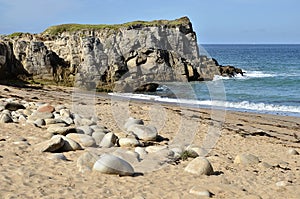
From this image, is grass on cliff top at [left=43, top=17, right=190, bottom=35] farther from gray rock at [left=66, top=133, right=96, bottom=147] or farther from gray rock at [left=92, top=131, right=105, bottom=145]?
gray rock at [left=66, top=133, right=96, bottom=147]

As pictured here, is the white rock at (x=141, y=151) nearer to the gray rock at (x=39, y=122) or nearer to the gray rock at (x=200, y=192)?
the gray rock at (x=200, y=192)

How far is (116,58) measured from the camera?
32031 mm

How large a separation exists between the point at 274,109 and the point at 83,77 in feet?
48.2

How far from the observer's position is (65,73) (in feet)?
100

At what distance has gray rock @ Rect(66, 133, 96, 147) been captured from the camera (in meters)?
9.12

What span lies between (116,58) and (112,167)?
2557 cm

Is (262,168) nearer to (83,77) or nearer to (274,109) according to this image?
(274,109)

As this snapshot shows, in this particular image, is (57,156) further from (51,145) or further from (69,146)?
(69,146)

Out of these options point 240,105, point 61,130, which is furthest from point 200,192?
point 240,105

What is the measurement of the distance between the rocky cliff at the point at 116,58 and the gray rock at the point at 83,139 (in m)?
19.5

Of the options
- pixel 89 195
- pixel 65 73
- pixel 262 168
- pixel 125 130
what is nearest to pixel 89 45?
pixel 65 73

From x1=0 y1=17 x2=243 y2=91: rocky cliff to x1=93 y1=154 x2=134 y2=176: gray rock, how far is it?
22.0m

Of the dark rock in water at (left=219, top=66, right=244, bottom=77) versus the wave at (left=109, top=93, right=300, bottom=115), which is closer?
the wave at (left=109, top=93, right=300, bottom=115)

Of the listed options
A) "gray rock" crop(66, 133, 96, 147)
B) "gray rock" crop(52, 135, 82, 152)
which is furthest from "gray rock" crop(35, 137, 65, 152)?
"gray rock" crop(66, 133, 96, 147)
